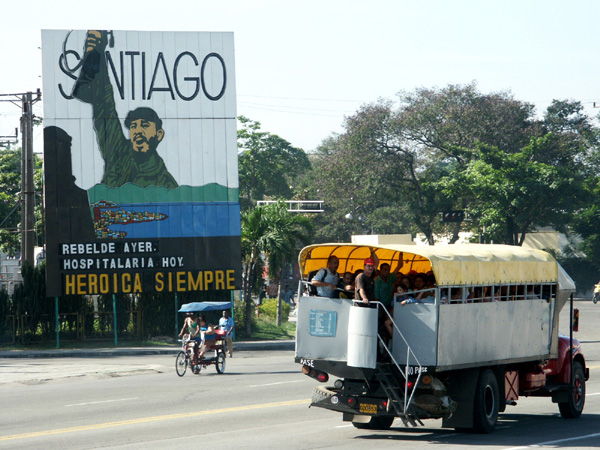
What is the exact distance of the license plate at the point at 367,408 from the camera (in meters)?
12.6

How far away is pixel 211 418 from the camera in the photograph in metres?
15.1

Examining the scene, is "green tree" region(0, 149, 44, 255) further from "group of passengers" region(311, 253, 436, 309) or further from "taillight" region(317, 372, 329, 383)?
"taillight" region(317, 372, 329, 383)

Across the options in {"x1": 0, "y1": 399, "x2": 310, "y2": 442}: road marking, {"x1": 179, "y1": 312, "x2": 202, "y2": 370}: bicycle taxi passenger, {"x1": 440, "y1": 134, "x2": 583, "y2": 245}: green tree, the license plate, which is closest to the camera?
the license plate

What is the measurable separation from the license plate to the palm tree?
82.9 ft

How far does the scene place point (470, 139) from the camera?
70.4 meters

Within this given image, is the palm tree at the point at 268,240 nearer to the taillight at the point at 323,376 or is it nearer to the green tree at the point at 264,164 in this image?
the taillight at the point at 323,376

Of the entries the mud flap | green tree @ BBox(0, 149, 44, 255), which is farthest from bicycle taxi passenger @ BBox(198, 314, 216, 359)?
green tree @ BBox(0, 149, 44, 255)

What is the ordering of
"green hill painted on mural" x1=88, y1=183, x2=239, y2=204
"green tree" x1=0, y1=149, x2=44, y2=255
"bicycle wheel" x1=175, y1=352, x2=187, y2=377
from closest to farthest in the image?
"bicycle wheel" x1=175, y1=352, x2=187, y2=377 < "green hill painted on mural" x1=88, y1=183, x2=239, y2=204 < "green tree" x1=0, y1=149, x2=44, y2=255

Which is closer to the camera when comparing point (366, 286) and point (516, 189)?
point (366, 286)

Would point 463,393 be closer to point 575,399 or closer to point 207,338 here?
point 575,399

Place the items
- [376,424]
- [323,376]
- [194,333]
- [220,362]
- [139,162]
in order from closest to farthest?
1. [323,376]
2. [376,424]
3. [220,362]
4. [194,333]
5. [139,162]

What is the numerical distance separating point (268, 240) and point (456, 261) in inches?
997

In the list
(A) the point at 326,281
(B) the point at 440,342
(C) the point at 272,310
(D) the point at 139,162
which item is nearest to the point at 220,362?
(A) the point at 326,281

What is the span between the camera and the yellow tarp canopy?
504 inches
